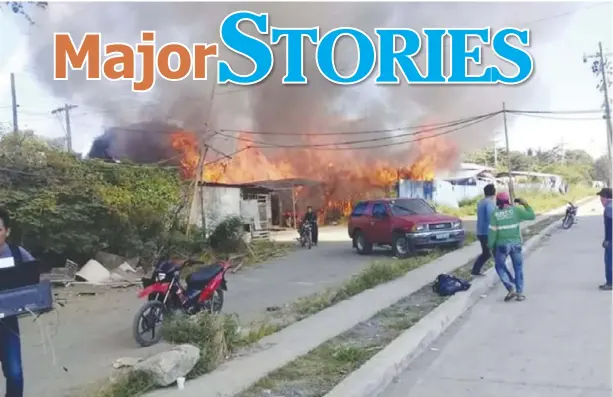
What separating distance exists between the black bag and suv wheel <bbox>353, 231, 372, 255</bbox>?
6.66 meters

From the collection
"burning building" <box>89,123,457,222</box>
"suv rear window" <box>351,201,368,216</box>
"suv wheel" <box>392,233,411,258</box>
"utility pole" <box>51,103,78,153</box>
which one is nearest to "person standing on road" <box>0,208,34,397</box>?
"suv wheel" <box>392,233,411,258</box>

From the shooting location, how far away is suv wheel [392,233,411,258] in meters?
12.9

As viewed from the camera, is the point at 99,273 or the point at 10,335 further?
the point at 99,273

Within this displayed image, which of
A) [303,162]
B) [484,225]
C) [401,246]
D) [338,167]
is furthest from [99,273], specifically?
[338,167]

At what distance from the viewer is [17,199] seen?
9984mm

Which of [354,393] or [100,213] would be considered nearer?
[354,393]

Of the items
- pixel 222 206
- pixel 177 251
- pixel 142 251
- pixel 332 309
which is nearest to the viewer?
pixel 332 309

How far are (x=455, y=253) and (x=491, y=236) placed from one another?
5395 mm

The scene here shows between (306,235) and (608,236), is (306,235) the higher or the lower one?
the lower one

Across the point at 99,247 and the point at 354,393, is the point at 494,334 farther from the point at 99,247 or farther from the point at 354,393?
the point at 99,247

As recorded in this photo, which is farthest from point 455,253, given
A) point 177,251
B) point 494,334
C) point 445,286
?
point 494,334

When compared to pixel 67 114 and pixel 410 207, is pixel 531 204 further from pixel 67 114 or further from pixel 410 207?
pixel 67 114

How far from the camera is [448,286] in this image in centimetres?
738

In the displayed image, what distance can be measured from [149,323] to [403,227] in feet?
26.4
